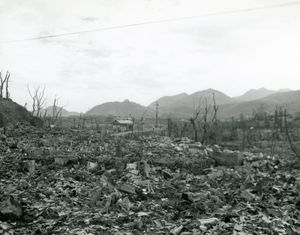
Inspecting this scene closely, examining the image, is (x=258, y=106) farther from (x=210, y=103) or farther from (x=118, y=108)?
(x=118, y=108)

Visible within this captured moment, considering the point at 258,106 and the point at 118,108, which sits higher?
the point at 118,108

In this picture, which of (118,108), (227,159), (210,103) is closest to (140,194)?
(227,159)

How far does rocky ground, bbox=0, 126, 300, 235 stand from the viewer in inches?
225

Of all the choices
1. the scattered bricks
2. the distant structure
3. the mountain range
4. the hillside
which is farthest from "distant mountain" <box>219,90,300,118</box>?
the scattered bricks

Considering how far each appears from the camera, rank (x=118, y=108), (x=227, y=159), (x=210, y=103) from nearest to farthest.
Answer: (x=227, y=159)
(x=118, y=108)
(x=210, y=103)

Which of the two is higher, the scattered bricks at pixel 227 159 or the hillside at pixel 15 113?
the hillside at pixel 15 113

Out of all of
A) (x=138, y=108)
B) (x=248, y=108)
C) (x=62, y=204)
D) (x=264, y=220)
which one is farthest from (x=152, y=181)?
(x=138, y=108)

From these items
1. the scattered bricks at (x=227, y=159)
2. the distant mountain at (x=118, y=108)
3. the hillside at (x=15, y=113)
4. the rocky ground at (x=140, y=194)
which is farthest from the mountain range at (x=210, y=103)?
the rocky ground at (x=140, y=194)

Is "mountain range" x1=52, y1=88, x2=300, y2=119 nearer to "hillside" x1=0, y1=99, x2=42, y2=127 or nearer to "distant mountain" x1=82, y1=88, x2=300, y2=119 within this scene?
"distant mountain" x1=82, y1=88, x2=300, y2=119

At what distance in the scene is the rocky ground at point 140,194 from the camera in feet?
18.8

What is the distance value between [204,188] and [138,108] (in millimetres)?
143025

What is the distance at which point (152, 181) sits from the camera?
27.6ft

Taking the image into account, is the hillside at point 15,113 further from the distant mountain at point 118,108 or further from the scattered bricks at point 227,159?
Result: the distant mountain at point 118,108

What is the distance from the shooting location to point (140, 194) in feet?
24.3
